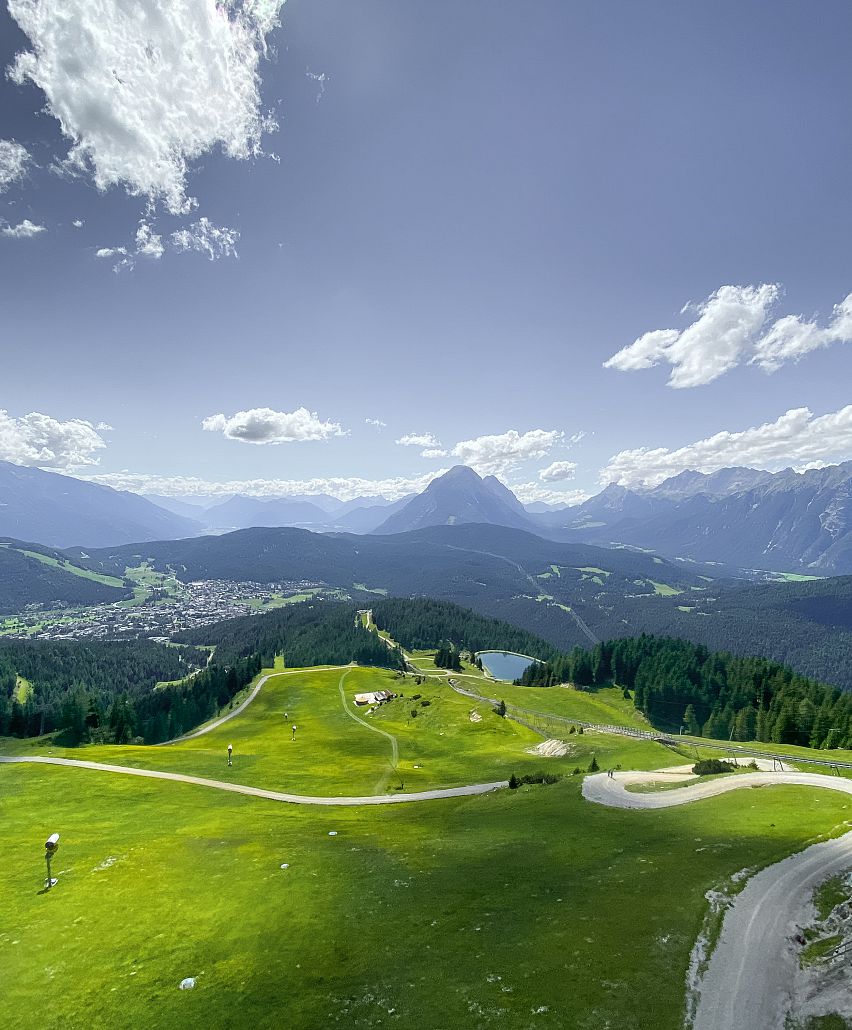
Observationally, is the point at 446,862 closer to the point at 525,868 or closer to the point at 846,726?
the point at 525,868

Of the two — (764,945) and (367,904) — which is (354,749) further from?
(764,945)

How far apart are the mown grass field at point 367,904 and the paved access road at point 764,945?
133 cm

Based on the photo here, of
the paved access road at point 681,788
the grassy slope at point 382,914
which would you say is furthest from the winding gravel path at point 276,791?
the paved access road at point 681,788

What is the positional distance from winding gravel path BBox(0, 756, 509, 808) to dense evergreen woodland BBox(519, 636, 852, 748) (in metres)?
77.0

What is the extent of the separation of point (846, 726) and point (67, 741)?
507 ft

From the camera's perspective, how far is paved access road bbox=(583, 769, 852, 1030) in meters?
19.7

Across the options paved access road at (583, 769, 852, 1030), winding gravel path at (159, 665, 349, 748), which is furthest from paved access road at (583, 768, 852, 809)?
winding gravel path at (159, 665, 349, 748)

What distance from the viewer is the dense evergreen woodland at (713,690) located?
106 meters

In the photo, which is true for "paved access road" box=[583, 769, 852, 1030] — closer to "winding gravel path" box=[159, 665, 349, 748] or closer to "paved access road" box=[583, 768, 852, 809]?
"paved access road" box=[583, 768, 852, 809]

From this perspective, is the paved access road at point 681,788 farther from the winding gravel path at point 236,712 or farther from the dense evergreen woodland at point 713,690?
the winding gravel path at point 236,712

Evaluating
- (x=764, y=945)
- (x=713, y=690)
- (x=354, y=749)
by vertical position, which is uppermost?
(x=764, y=945)

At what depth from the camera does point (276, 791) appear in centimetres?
6831

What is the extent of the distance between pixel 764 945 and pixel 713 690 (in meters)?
146

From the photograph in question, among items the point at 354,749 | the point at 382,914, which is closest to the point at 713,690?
the point at 354,749
